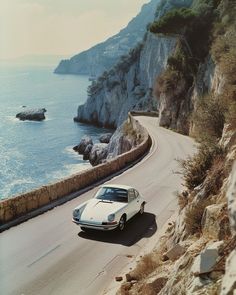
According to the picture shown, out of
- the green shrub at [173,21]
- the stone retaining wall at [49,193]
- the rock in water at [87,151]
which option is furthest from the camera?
the rock in water at [87,151]

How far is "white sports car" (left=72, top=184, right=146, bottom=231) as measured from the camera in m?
13.6

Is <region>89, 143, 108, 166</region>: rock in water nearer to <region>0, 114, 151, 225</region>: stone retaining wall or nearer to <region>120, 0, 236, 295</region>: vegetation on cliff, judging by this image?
<region>0, 114, 151, 225</region>: stone retaining wall

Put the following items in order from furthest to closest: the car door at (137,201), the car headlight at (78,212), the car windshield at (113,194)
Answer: the car door at (137,201), the car windshield at (113,194), the car headlight at (78,212)

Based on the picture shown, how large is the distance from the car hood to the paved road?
63cm

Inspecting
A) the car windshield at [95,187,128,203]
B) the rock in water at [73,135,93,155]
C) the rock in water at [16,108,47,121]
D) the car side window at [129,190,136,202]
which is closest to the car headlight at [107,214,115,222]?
the car windshield at [95,187,128,203]

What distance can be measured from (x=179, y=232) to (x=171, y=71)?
149ft

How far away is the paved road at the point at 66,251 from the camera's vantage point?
416 inches

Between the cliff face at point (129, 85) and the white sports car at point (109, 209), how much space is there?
72559mm

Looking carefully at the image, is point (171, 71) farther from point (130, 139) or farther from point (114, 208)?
point (114, 208)

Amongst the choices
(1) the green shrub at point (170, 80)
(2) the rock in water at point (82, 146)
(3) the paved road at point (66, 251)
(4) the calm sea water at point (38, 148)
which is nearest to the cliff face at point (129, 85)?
(4) the calm sea water at point (38, 148)

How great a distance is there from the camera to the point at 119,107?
103062 mm

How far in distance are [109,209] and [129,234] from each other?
1.07 metres

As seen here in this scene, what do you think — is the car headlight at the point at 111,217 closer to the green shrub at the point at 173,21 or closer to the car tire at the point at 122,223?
the car tire at the point at 122,223

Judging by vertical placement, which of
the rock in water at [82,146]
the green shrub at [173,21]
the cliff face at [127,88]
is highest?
the green shrub at [173,21]
